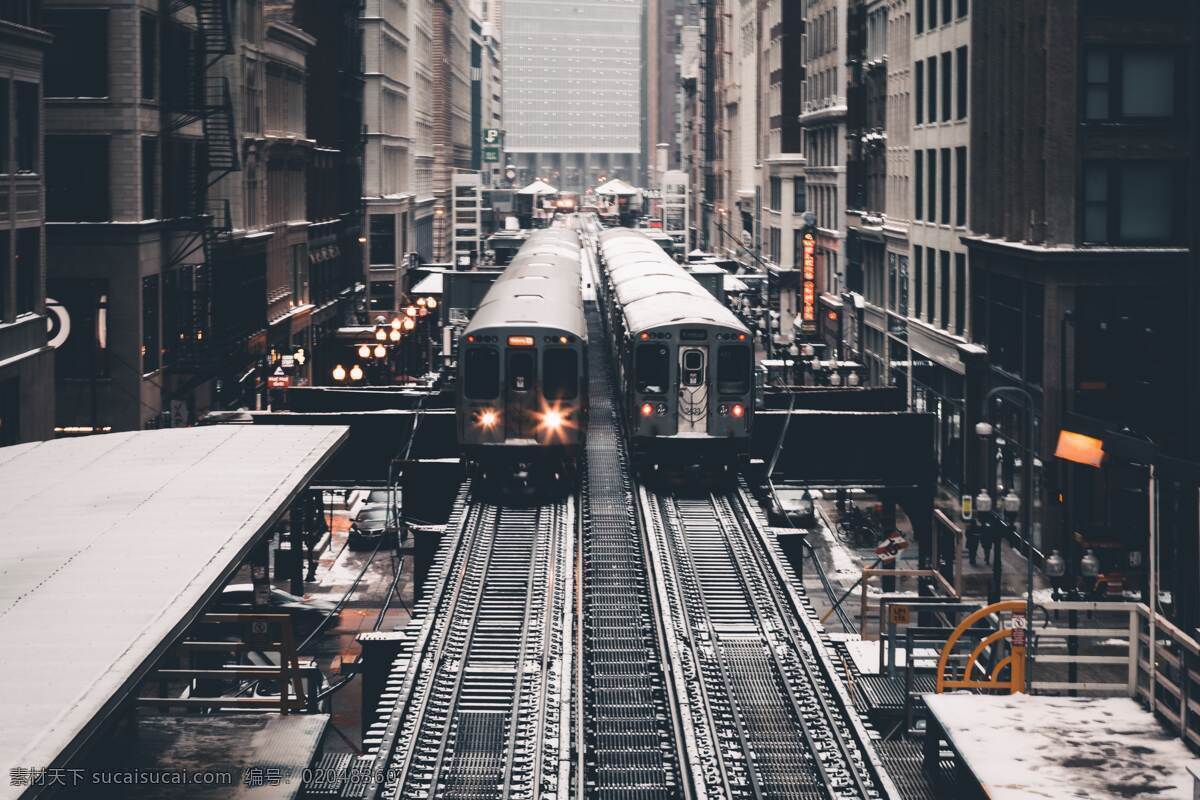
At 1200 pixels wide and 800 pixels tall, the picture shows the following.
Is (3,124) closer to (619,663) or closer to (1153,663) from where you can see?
(619,663)

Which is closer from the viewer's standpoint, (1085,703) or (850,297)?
(1085,703)

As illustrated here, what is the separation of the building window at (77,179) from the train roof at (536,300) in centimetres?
1093

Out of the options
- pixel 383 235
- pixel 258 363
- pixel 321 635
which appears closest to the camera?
pixel 321 635

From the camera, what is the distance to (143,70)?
48250mm

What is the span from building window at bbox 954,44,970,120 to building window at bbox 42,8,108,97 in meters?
24.9

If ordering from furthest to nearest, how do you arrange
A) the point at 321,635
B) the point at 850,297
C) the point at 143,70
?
1. the point at 850,297
2. the point at 143,70
3. the point at 321,635

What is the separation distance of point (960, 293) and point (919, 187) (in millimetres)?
7669

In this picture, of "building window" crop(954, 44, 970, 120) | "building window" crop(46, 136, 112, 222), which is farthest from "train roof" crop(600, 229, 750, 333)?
"building window" crop(46, 136, 112, 222)

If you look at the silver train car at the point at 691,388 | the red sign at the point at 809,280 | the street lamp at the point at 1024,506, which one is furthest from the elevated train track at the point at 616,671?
the red sign at the point at 809,280

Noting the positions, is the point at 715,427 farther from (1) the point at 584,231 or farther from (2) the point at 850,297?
(1) the point at 584,231

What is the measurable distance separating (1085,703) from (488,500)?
19257 mm

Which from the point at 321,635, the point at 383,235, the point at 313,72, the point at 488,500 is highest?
the point at 313,72

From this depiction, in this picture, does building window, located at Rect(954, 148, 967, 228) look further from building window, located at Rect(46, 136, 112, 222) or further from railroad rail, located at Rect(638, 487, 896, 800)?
building window, located at Rect(46, 136, 112, 222)

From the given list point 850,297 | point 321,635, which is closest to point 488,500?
point 321,635
